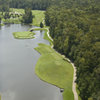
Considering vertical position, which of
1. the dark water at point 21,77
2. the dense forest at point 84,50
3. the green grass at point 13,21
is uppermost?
the dense forest at point 84,50

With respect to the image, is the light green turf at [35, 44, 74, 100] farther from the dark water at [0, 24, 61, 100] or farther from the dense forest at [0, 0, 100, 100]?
the dense forest at [0, 0, 100, 100]

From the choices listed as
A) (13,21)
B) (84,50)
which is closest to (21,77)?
(84,50)

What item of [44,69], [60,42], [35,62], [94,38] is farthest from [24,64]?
[94,38]

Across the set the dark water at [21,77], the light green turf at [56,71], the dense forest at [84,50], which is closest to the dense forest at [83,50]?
the dense forest at [84,50]

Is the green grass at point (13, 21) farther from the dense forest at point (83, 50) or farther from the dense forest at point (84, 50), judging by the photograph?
the dense forest at point (84, 50)

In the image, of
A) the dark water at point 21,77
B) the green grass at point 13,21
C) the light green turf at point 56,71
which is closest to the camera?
the dark water at point 21,77

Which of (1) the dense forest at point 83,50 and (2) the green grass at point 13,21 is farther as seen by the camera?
Answer: (2) the green grass at point 13,21

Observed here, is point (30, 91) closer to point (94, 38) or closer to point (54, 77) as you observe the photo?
point (54, 77)
